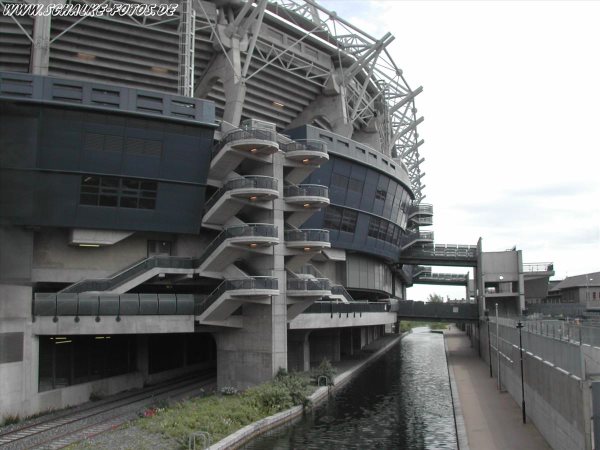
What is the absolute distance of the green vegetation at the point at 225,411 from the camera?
87.9 feet

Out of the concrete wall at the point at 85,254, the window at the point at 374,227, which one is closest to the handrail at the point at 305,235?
the concrete wall at the point at 85,254

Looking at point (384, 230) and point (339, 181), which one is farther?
point (384, 230)

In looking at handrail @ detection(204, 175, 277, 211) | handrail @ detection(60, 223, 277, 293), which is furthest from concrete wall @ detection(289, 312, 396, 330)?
handrail @ detection(204, 175, 277, 211)

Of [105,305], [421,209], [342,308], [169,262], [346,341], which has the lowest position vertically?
[346,341]

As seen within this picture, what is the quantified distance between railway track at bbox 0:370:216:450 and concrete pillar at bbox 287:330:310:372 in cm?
926

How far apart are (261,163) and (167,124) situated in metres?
7.19

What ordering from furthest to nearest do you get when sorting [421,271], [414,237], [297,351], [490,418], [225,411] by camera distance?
[421,271] → [414,237] → [297,351] → [490,418] → [225,411]

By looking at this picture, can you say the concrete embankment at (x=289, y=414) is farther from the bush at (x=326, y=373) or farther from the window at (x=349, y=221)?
the window at (x=349, y=221)

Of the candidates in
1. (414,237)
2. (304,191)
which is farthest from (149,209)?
(414,237)

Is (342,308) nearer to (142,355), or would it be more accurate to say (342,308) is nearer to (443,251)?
(142,355)

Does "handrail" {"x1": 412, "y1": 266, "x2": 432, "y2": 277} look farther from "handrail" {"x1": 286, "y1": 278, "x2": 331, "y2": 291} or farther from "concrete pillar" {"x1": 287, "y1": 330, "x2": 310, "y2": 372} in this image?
"handrail" {"x1": 286, "y1": 278, "x2": 331, "y2": 291}

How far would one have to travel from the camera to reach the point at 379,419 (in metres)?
33.6

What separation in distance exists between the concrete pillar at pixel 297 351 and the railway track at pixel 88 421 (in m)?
9.26

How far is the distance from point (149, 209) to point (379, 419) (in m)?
20.7
